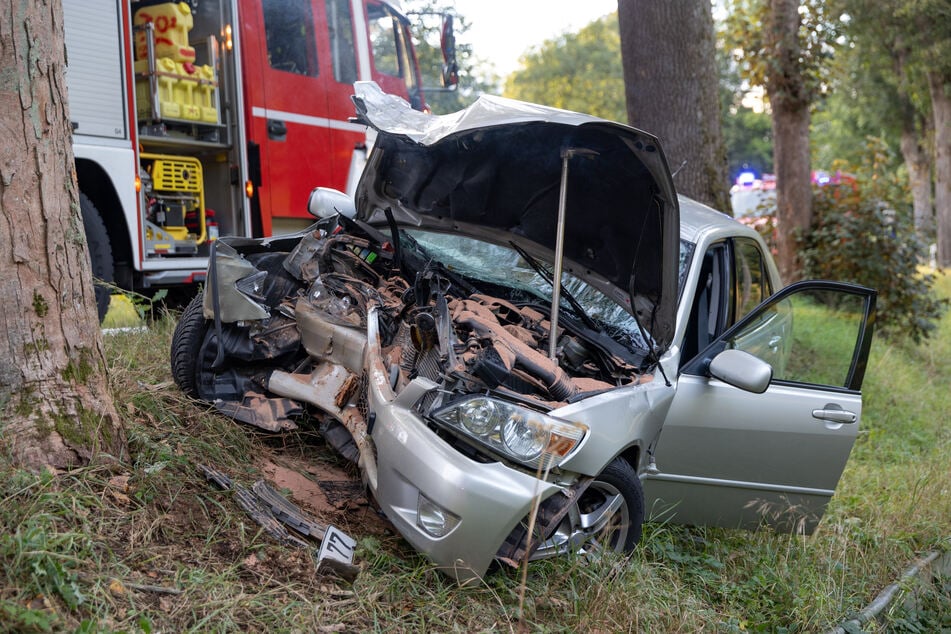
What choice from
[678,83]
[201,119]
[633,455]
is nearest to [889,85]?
[678,83]

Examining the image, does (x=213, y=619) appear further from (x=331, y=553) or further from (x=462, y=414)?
(x=462, y=414)

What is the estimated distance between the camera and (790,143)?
450 inches

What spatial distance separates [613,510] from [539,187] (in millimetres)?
1643

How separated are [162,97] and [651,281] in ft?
14.8

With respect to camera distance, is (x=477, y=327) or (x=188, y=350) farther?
(x=188, y=350)

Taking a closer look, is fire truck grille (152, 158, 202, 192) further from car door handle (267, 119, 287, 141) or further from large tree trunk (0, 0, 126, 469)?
large tree trunk (0, 0, 126, 469)

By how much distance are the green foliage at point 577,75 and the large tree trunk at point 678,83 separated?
102 ft

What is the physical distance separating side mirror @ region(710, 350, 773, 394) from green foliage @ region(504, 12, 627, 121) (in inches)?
1393

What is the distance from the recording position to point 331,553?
321cm

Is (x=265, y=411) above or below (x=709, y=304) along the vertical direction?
below

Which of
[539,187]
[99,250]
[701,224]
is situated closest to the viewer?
[539,187]

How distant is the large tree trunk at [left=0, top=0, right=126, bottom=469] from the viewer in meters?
3.04

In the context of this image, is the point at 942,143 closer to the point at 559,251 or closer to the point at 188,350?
the point at 559,251

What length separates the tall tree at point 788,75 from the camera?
10.8 metres
